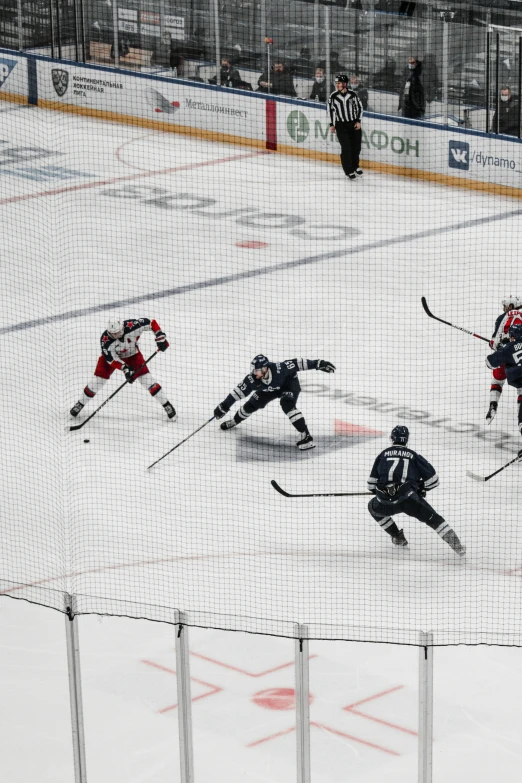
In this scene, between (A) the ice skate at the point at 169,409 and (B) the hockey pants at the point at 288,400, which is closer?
(B) the hockey pants at the point at 288,400

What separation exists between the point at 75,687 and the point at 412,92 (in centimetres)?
1326

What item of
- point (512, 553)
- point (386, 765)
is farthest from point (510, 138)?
point (386, 765)

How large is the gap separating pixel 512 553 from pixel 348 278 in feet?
20.7

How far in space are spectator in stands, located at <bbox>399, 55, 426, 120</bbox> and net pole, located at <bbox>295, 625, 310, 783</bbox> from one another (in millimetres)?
13178

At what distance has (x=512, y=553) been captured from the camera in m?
9.32

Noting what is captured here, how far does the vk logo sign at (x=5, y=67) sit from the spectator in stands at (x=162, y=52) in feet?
8.89

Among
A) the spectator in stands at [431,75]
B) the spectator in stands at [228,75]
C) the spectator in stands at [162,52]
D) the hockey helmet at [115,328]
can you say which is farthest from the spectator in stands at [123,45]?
the hockey helmet at [115,328]

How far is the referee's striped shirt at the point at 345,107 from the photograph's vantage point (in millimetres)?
17766

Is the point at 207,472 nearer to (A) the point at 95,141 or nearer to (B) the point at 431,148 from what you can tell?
(B) the point at 431,148

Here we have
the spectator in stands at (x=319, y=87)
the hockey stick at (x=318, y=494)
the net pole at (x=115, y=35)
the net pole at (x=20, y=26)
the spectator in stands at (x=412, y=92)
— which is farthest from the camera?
the net pole at (x=20, y=26)

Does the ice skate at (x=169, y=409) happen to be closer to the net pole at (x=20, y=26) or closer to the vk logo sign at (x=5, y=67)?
the net pole at (x=20, y=26)

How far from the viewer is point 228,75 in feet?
64.7

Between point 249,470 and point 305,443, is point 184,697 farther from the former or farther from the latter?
point 305,443

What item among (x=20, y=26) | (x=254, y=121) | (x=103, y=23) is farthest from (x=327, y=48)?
(x=20, y=26)
